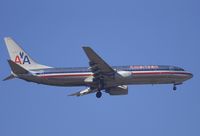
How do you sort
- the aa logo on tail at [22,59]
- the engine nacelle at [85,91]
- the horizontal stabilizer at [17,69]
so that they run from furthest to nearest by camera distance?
1. the engine nacelle at [85,91]
2. the aa logo on tail at [22,59]
3. the horizontal stabilizer at [17,69]

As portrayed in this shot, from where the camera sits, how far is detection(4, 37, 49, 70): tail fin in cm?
10281

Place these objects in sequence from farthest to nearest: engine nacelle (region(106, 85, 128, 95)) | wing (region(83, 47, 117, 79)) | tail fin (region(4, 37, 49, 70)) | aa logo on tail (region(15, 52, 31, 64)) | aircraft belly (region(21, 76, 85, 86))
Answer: engine nacelle (region(106, 85, 128, 95)), aa logo on tail (region(15, 52, 31, 64)), tail fin (region(4, 37, 49, 70)), aircraft belly (region(21, 76, 85, 86)), wing (region(83, 47, 117, 79))

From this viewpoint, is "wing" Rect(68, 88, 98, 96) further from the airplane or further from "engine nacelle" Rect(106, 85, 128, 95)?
"engine nacelle" Rect(106, 85, 128, 95)

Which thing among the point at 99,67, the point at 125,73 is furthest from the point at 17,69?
the point at 125,73

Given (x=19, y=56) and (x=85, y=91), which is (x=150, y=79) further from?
(x=19, y=56)

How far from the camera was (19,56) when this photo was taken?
342 ft

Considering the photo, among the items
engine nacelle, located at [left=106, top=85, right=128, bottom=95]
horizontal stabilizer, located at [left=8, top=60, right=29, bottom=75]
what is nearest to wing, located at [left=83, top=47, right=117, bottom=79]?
engine nacelle, located at [left=106, top=85, right=128, bottom=95]

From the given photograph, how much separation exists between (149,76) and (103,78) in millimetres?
7677

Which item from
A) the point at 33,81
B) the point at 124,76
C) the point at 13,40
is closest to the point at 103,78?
the point at 124,76

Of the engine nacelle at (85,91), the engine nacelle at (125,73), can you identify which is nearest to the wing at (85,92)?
the engine nacelle at (85,91)

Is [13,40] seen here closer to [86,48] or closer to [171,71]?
[86,48]

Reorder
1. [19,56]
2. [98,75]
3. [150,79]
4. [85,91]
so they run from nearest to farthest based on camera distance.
→ [98,75] < [150,79] < [19,56] < [85,91]

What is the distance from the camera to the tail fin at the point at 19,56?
102812 mm

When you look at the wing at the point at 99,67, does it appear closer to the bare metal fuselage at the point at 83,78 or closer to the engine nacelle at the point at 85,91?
the bare metal fuselage at the point at 83,78
